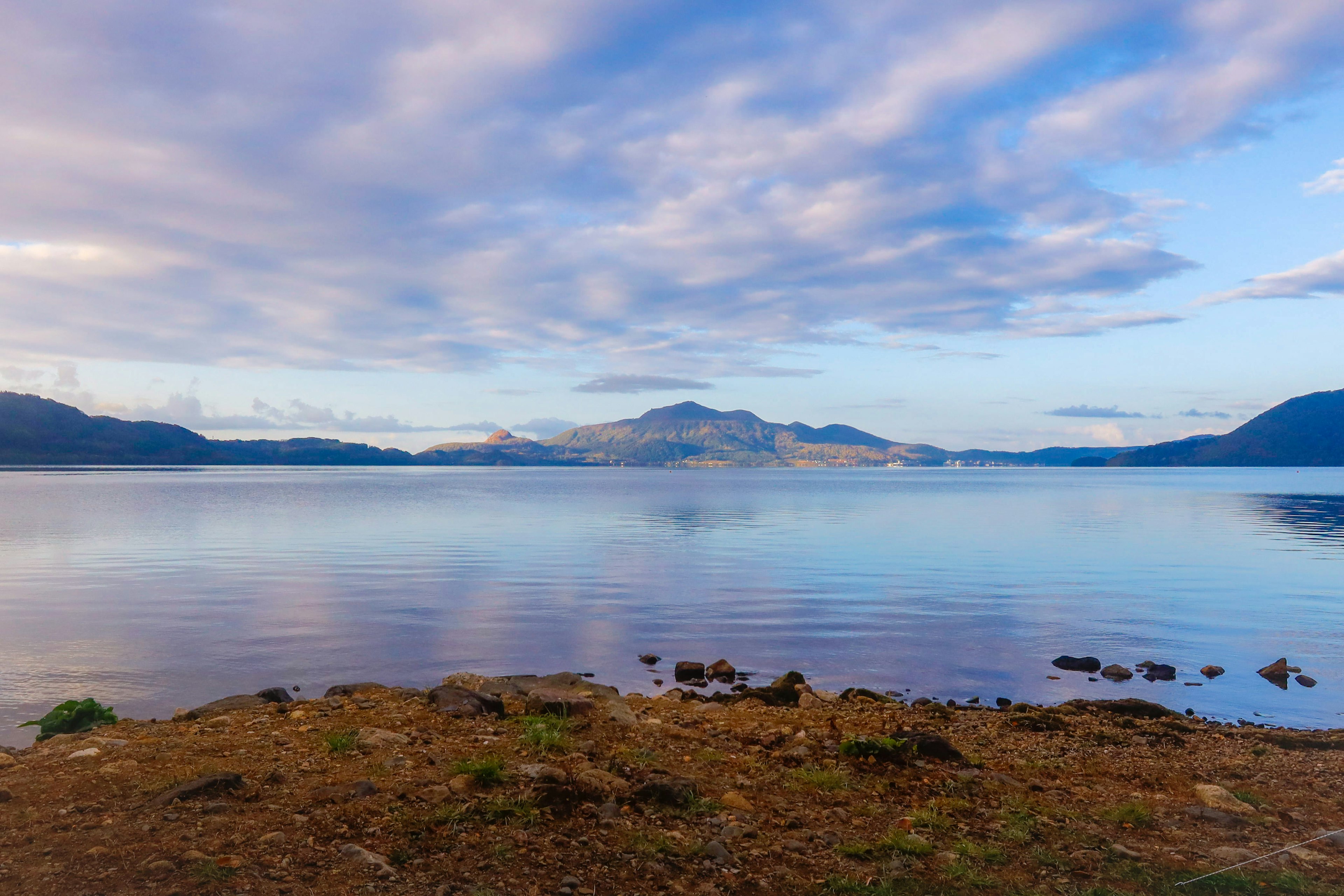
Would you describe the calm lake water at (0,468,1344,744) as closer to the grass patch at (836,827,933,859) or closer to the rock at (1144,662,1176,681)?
the rock at (1144,662,1176,681)

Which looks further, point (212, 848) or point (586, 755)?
point (586, 755)

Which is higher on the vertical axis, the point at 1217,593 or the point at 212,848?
the point at 212,848

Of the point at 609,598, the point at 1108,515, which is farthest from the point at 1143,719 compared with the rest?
the point at 1108,515

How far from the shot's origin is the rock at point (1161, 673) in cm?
2188

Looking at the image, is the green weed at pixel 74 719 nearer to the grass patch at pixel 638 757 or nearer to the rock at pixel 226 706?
the rock at pixel 226 706

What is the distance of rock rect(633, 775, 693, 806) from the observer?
951 cm

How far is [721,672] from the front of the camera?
21453mm

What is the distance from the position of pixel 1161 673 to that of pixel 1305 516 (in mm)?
81387

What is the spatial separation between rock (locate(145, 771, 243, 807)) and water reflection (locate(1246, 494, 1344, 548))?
67352 mm

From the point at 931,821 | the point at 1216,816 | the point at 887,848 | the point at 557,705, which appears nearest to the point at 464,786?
the point at 557,705

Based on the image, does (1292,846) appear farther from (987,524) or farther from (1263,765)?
(987,524)

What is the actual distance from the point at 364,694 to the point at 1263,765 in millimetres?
16659

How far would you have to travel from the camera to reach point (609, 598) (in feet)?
111

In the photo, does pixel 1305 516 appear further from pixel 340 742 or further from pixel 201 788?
pixel 201 788
